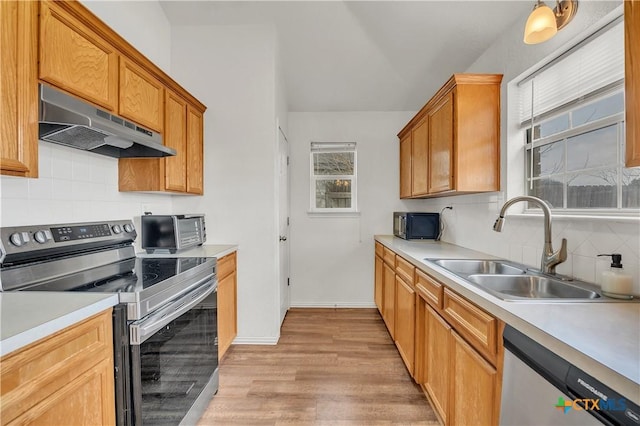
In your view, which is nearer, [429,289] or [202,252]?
Result: [429,289]

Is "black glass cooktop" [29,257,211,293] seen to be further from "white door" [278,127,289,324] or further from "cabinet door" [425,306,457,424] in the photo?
"cabinet door" [425,306,457,424]

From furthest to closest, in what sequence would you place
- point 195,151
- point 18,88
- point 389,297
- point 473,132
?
point 389,297, point 195,151, point 473,132, point 18,88

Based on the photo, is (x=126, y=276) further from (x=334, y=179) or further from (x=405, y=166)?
(x=405, y=166)

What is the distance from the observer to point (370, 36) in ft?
8.33

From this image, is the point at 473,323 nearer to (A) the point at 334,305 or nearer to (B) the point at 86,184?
(B) the point at 86,184

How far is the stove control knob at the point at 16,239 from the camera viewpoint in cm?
127

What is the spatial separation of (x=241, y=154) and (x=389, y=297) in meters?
1.92

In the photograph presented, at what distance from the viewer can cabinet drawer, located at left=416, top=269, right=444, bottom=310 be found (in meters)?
1.59

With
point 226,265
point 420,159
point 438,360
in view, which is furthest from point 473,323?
point 420,159

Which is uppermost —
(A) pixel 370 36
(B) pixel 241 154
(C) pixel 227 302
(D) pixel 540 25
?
(A) pixel 370 36

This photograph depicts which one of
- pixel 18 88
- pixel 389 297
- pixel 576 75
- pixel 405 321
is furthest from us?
pixel 389 297

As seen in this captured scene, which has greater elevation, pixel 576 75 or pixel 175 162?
pixel 576 75

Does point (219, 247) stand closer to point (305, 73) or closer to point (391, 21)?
point (305, 73)

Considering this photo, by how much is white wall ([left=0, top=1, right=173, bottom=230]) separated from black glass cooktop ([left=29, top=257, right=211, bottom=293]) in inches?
13.7
